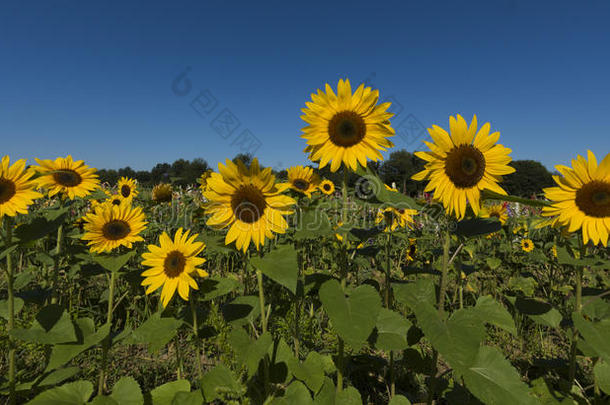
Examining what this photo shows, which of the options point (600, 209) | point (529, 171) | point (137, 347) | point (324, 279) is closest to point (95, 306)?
point (137, 347)

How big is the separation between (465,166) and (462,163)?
0.03 metres

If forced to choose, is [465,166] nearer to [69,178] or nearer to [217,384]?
[217,384]

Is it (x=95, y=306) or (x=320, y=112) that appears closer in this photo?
(x=320, y=112)

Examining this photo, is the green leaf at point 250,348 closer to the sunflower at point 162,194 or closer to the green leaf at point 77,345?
the green leaf at point 77,345

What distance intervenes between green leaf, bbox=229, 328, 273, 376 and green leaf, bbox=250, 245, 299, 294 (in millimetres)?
439

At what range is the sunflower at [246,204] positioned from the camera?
196 centimetres

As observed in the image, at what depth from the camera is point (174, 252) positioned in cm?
248

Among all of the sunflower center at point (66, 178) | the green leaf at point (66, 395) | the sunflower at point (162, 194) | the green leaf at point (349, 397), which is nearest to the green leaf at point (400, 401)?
the green leaf at point (349, 397)

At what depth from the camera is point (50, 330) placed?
1.97 meters

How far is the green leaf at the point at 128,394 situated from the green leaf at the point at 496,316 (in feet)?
6.81

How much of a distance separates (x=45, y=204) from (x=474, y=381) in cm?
766

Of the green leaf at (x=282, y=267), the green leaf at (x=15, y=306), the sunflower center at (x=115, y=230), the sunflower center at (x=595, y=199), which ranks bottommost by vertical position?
the green leaf at (x=15, y=306)

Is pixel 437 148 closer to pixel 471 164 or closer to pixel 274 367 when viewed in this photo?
pixel 471 164

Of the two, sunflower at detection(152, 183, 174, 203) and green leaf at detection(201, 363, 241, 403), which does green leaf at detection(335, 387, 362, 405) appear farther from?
sunflower at detection(152, 183, 174, 203)
